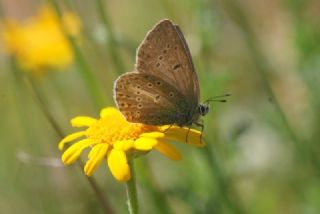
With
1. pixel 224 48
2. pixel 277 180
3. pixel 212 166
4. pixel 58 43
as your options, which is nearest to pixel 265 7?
pixel 224 48

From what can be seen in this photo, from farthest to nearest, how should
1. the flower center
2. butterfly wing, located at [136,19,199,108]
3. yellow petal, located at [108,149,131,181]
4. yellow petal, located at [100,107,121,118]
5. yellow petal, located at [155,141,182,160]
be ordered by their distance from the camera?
yellow petal, located at [100,107,121,118] → butterfly wing, located at [136,19,199,108] → the flower center → yellow petal, located at [155,141,182,160] → yellow petal, located at [108,149,131,181]

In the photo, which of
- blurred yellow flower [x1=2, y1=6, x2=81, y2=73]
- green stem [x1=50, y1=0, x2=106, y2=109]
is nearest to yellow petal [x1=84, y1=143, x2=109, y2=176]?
green stem [x1=50, y1=0, x2=106, y2=109]

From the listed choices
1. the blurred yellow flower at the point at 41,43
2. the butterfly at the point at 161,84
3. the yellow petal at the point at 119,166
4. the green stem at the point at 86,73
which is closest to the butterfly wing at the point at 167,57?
the butterfly at the point at 161,84

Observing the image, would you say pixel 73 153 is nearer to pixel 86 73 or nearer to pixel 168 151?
pixel 168 151

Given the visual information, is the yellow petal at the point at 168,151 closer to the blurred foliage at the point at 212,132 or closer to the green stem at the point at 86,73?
the blurred foliage at the point at 212,132

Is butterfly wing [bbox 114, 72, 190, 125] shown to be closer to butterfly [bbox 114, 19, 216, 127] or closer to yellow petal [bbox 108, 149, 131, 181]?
butterfly [bbox 114, 19, 216, 127]

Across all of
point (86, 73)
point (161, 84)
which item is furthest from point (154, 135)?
point (86, 73)

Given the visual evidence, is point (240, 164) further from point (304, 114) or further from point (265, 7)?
point (265, 7)
